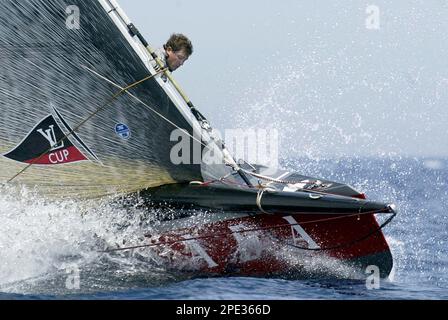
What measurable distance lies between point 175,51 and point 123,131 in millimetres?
1125

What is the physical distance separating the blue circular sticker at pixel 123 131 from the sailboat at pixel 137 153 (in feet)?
0.04

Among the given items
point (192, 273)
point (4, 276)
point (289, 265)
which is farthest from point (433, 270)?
point (4, 276)

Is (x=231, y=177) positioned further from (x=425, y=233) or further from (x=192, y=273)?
(x=425, y=233)

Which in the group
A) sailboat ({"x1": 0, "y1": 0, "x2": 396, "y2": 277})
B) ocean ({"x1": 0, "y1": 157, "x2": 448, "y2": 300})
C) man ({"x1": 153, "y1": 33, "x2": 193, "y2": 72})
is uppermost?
man ({"x1": 153, "y1": 33, "x2": 193, "y2": 72})

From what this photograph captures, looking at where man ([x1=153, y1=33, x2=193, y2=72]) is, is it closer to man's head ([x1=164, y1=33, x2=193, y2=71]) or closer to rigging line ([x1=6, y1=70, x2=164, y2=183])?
man's head ([x1=164, y1=33, x2=193, y2=71])

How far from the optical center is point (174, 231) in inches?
347

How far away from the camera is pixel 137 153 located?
9.09 meters

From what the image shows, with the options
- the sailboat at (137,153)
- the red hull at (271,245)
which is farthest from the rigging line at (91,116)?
the red hull at (271,245)

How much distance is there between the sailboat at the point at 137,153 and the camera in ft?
28.1

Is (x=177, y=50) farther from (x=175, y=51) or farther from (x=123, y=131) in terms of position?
(x=123, y=131)

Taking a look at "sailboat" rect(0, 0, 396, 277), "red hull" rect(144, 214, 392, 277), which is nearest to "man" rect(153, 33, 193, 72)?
"sailboat" rect(0, 0, 396, 277)

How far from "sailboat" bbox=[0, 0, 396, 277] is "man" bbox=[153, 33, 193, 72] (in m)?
0.35

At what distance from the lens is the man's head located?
920 cm
